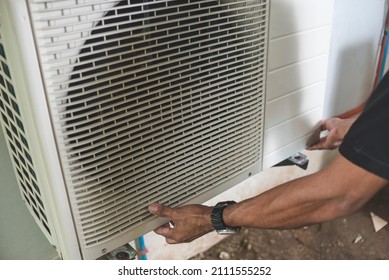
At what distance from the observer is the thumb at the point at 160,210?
94cm

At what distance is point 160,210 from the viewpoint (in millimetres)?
940

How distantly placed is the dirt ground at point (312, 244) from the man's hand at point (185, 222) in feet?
2.54

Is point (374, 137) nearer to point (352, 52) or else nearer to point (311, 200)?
point (311, 200)

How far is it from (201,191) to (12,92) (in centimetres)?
48

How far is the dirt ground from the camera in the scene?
1.76m

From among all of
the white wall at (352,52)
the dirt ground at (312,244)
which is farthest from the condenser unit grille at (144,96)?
the dirt ground at (312,244)

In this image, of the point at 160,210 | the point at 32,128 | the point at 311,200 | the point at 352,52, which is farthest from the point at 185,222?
the point at 352,52

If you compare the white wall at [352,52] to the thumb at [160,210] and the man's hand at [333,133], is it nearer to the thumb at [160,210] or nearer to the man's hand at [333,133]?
the man's hand at [333,133]

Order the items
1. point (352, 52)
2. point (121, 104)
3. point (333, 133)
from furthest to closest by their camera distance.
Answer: point (352, 52), point (333, 133), point (121, 104)

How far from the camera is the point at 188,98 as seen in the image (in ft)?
2.96

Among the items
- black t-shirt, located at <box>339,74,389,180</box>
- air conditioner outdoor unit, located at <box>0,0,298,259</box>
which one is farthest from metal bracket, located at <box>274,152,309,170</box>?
black t-shirt, located at <box>339,74,389,180</box>

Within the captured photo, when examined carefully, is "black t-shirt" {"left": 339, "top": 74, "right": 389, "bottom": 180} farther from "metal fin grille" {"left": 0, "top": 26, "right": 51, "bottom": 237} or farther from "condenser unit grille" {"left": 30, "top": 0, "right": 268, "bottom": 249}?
"metal fin grille" {"left": 0, "top": 26, "right": 51, "bottom": 237}

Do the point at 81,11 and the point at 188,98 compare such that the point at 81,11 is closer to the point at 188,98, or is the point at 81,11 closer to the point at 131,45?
the point at 131,45

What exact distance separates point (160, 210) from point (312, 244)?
3.55 feet
